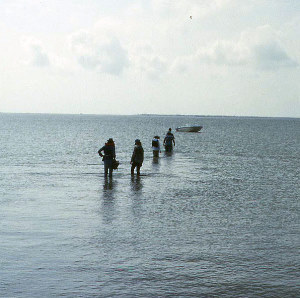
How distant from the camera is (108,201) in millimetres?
13508

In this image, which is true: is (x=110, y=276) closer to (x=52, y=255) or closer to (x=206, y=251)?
(x=52, y=255)

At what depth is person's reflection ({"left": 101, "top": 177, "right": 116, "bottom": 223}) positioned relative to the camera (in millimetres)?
11278

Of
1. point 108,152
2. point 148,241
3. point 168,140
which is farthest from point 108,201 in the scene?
point 168,140

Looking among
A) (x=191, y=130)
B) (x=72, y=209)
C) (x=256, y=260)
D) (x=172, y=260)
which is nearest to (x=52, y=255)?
(x=172, y=260)

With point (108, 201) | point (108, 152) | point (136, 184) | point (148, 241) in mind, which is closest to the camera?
point (148, 241)

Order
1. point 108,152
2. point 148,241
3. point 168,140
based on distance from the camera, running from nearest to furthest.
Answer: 1. point 148,241
2. point 108,152
3. point 168,140

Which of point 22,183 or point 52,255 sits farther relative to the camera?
point 22,183

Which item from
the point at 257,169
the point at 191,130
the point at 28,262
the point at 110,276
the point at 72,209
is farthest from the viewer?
the point at 191,130

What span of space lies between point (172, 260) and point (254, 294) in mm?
1824

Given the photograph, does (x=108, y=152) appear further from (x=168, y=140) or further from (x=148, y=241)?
(x=168, y=140)

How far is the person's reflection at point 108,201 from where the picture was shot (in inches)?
444

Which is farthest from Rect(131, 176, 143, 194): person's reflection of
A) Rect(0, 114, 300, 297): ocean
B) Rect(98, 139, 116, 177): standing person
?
Rect(98, 139, 116, 177): standing person

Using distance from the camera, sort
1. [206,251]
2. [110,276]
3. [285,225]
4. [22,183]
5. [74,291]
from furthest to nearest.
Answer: [22,183] → [285,225] → [206,251] → [110,276] → [74,291]

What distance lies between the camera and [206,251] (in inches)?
327
